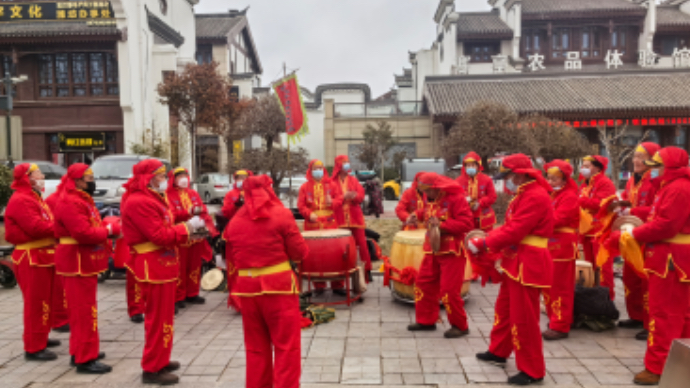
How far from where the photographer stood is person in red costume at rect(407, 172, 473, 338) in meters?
4.86

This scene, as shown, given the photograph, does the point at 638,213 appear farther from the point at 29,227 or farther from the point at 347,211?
the point at 29,227

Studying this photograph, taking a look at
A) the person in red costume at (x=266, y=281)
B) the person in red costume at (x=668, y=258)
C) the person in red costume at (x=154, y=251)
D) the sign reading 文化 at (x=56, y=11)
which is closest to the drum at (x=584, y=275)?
the person in red costume at (x=668, y=258)

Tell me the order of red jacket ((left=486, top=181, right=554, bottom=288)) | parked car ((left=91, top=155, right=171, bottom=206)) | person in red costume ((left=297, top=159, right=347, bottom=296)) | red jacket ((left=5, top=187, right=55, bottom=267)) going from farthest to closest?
parked car ((left=91, top=155, right=171, bottom=206)) → person in red costume ((left=297, top=159, right=347, bottom=296)) → red jacket ((left=5, top=187, right=55, bottom=267)) → red jacket ((left=486, top=181, right=554, bottom=288))

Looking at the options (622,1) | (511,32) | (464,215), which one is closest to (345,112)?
(511,32)

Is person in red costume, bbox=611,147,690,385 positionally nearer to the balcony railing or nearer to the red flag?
the red flag

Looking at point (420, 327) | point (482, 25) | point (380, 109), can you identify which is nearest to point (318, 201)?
point (420, 327)

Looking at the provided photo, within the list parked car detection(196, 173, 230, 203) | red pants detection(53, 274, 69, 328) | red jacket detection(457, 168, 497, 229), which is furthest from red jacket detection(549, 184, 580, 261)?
parked car detection(196, 173, 230, 203)

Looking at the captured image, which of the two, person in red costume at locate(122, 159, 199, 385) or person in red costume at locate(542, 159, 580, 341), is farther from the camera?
person in red costume at locate(542, 159, 580, 341)

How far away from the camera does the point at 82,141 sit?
21297mm

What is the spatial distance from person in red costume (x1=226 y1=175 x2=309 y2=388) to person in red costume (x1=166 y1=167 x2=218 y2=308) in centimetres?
302

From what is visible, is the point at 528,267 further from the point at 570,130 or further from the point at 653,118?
the point at 653,118

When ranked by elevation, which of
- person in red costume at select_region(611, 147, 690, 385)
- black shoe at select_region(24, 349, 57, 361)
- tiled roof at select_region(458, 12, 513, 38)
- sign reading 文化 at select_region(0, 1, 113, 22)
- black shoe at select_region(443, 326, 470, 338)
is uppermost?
tiled roof at select_region(458, 12, 513, 38)

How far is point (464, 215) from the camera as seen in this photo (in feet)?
16.1

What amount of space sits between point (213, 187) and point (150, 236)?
17.2 m
